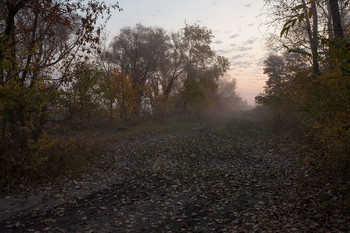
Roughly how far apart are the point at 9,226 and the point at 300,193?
8.88m

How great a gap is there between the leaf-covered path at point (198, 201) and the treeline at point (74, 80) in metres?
2.82

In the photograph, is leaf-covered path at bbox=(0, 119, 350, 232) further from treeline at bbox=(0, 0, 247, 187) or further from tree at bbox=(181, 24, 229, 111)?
tree at bbox=(181, 24, 229, 111)

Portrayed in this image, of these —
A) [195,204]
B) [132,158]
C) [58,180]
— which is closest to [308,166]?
[195,204]

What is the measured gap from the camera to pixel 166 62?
139ft

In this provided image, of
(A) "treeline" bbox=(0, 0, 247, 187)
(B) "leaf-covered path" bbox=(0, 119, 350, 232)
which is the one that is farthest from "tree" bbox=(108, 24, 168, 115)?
(B) "leaf-covered path" bbox=(0, 119, 350, 232)

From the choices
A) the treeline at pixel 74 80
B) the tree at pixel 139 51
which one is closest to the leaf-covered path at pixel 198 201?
the treeline at pixel 74 80

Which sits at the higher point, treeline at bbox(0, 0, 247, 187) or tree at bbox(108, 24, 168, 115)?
tree at bbox(108, 24, 168, 115)

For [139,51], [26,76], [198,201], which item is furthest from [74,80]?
[139,51]

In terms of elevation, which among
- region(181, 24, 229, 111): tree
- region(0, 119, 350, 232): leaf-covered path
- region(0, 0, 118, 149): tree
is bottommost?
region(0, 119, 350, 232): leaf-covered path

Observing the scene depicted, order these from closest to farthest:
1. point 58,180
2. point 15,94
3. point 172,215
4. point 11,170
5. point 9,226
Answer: point 9,226 < point 172,215 < point 15,94 < point 11,170 < point 58,180

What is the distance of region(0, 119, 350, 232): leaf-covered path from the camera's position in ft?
22.6

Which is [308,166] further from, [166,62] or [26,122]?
[166,62]

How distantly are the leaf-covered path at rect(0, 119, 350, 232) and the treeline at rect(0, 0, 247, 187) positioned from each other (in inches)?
111

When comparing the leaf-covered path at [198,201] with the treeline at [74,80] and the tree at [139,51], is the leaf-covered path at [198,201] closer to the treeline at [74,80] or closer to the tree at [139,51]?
the treeline at [74,80]
